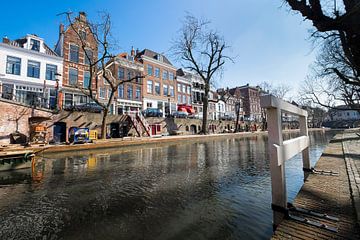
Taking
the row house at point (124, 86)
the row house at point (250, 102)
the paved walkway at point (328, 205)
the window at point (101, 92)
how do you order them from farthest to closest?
the row house at point (250, 102), the row house at point (124, 86), the window at point (101, 92), the paved walkway at point (328, 205)

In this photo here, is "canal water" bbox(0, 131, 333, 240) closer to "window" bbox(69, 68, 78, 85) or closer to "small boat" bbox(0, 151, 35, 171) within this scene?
"small boat" bbox(0, 151, 35, 171)

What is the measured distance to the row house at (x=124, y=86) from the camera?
87.2 feet

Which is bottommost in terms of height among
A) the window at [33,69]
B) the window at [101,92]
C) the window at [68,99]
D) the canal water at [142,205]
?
the canal water at [142,205]

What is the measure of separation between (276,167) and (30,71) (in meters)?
25.8

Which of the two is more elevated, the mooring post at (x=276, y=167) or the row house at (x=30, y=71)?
the row house at (x=30, y=71)

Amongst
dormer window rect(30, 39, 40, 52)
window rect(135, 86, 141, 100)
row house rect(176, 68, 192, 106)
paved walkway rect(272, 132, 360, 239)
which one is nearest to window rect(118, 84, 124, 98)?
window rect(135, 86, 141, 100)

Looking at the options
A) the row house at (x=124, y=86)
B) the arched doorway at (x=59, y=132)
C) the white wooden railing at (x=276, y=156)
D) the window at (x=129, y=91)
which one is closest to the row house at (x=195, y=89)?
the row house at (x=124, y=86)

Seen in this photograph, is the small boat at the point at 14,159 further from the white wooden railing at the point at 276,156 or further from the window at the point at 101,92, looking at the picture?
the window at the point at 101,92

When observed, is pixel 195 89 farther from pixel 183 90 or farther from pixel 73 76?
pixel 73 76

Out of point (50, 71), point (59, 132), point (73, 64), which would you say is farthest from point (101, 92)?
point (59, 132)

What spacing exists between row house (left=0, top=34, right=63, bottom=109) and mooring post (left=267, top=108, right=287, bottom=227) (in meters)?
21.4

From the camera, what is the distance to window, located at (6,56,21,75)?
19.3 m

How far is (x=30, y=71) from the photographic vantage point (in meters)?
20.6

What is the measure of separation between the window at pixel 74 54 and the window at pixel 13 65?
5380 mm
